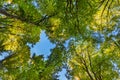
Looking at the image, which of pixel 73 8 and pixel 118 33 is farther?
pixel 118 33

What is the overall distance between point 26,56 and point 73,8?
660 centimetres

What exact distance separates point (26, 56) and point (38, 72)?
418 cm

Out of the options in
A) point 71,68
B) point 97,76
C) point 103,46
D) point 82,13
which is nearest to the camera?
point 82,13

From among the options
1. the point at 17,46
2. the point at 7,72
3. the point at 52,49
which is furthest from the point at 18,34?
the point at 52,49

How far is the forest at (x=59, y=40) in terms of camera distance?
8516mm

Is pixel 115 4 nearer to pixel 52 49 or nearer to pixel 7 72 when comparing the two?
pixel 52 49

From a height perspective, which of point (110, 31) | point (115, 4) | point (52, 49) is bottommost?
point (52, 49)

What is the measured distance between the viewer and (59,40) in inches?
482

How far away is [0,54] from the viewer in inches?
540

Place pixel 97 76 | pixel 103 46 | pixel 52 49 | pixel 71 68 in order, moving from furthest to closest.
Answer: pixel 71 68
pixel 97 76
pixel 103 46
pixel 52 49

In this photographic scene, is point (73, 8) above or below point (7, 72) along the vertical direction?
below

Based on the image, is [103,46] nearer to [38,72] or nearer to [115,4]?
[115,4]

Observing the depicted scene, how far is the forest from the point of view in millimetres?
8516

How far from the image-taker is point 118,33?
479 inches
